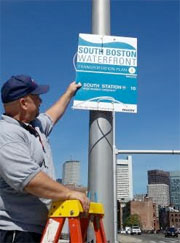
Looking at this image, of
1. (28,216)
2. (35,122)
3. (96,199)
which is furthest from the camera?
(96,199)

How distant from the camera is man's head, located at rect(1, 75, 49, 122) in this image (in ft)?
10.2

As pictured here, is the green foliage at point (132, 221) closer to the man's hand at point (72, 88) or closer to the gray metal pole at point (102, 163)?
the gray metal pole at point (102, 163)

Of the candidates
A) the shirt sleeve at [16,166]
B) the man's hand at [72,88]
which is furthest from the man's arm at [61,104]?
the shirt sleeve at [16,166]

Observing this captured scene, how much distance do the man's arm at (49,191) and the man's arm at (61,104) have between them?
138cm

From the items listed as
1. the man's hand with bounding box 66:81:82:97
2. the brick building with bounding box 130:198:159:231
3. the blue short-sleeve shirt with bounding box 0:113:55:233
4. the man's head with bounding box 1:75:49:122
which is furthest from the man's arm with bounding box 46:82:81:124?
the brick building with bounding box 130:198:159:231

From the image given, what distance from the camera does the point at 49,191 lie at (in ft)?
8.97

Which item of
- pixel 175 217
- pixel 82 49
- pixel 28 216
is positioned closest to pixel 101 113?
pixel 82 49

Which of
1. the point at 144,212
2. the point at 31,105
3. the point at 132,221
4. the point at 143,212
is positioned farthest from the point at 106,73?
the point at 144,212

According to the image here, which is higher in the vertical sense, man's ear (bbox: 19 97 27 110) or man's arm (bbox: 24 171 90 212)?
man's ear (bbox: 19 97 27 110)

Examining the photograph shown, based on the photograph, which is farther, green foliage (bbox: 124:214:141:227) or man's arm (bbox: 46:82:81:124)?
green foliage (bbox: 124:214:141:227)

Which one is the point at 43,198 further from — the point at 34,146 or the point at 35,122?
the point at 35,122

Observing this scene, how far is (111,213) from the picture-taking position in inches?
170

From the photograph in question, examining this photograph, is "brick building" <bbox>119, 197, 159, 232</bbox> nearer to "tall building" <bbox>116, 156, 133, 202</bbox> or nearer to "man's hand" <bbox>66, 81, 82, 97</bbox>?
"tall building" <bbox>116, 156, 133, 202</bbox>

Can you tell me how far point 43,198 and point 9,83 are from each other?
36.2 inches
